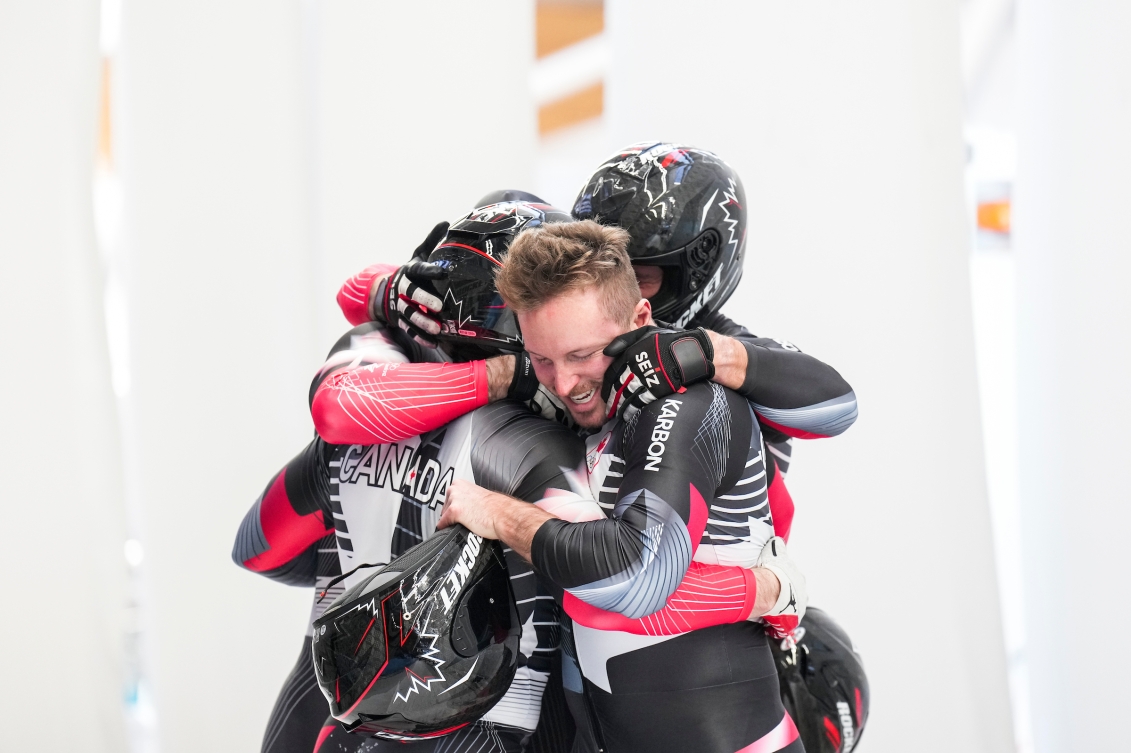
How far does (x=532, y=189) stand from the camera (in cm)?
404

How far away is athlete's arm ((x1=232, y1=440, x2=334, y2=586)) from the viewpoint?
1.95 metres

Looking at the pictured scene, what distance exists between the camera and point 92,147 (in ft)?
12.3

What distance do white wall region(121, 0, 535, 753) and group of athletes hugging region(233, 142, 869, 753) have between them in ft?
6.72

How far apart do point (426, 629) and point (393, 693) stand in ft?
0.34

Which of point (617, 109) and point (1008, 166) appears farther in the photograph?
point (1008, 166)

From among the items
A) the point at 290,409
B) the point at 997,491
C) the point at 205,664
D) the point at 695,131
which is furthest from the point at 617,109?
the point at 997,491

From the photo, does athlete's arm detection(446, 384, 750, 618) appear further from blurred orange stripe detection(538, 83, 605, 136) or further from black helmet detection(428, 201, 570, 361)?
blurred orange stripe detection(538, 83, 605, 136)

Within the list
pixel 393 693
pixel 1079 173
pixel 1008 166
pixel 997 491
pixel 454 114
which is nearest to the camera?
pixel 393 693

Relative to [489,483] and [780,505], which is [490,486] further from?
[780,505]

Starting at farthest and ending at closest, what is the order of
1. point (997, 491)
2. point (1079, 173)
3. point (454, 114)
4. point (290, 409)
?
point (997, 491)
point (290, 409)
point (454, 114)
point (1079, 173)

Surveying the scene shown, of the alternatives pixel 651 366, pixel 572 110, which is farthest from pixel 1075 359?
pixel 572 110

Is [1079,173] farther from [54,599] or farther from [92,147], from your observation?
[54,599]

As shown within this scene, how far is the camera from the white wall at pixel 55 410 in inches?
145

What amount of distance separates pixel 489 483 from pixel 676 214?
24.6 inches
